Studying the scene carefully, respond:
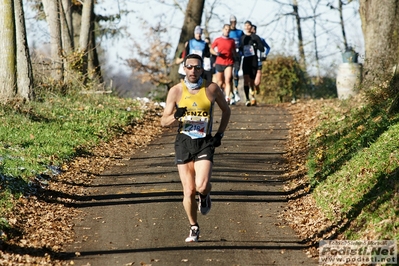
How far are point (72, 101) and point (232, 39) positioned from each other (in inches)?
199

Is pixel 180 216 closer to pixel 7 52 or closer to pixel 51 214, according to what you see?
pixel 51 214

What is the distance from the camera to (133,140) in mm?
19578

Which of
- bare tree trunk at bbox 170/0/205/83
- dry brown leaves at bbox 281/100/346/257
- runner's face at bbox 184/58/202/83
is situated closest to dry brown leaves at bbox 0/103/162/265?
runner's face at bbox 184/58/202/83

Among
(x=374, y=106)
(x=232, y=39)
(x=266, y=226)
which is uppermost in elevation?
(x=232, y=39)

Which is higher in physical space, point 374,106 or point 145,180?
point 374,106

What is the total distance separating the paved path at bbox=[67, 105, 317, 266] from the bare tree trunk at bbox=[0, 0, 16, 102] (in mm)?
4301

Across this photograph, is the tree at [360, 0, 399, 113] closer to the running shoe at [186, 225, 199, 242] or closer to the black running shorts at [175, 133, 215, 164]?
the black running shorts at [175, 133, 215, 164]

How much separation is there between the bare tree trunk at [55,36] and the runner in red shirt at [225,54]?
4952 millimetres

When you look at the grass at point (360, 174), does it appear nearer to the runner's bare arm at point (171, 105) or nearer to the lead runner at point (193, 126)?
the lead runner at point (193, 126)

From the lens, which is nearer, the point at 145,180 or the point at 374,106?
the point at 145,180

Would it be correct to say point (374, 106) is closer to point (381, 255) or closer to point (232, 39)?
point (232, 39)

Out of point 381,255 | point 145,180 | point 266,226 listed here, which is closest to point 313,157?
point 145,180

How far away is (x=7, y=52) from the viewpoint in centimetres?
1961

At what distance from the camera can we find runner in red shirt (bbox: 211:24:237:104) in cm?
2281
